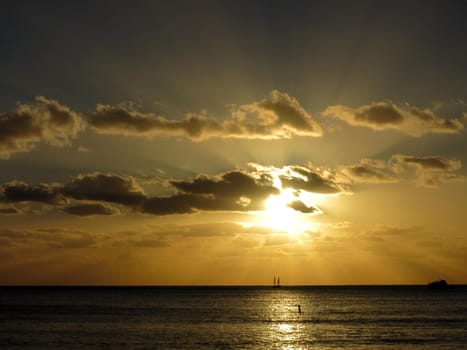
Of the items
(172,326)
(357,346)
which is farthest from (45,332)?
(357,346)

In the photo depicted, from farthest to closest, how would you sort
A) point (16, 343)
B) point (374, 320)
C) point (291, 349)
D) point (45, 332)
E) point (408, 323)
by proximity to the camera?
point (374, 320) < point (408, 323) < point (45, 332) < point (16, 343) < point (291, 349)

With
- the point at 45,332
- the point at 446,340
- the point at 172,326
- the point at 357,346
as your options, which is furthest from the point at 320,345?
the point at 45,332

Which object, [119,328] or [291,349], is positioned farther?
[119,328]

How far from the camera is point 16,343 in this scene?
84.6 meters

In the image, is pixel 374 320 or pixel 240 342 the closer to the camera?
pixel 240 342

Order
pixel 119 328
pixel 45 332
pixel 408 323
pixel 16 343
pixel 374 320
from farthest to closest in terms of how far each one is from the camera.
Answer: pixel 374 320 → pixel 408 323 → pixel 119 328 → pixel 45 332 → pixel 16 343

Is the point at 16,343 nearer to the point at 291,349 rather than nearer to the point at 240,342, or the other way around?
the point at 240,342

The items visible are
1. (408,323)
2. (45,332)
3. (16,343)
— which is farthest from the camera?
(408,323)

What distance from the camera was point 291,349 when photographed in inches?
3100

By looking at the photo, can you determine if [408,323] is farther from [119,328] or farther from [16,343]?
[16,343]

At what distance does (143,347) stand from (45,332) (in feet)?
93.7

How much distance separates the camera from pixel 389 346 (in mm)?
80125

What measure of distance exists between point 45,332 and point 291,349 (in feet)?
151

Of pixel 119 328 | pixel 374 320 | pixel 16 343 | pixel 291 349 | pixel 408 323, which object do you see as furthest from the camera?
→ pixel 374 320
